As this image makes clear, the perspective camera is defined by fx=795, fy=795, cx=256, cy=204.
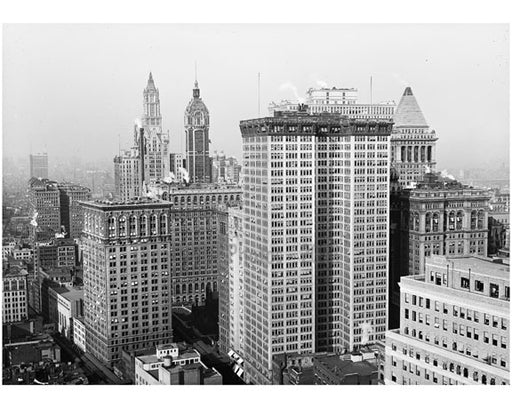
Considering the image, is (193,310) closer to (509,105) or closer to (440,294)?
(509,105)

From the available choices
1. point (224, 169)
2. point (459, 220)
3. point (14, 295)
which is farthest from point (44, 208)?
point (459, 220)

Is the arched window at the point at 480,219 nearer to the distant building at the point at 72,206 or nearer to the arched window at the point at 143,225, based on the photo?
the arched window at the point at 143,225

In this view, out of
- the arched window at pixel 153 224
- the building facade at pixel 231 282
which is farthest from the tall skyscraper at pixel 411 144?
the arched window at pixel 153 224

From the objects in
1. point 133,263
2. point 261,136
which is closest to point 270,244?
point 261,136

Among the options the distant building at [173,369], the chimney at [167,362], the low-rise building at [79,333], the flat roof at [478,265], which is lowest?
the low-rise building at [79,333]

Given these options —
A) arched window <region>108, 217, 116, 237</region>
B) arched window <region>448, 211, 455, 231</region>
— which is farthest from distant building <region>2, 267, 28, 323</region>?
arched window <region>448, 211, 455, 231</region>

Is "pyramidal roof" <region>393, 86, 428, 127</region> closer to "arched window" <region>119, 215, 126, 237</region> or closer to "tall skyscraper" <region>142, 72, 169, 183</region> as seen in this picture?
"tall skyscraper" <region>142, 72, 169, 183</region>
